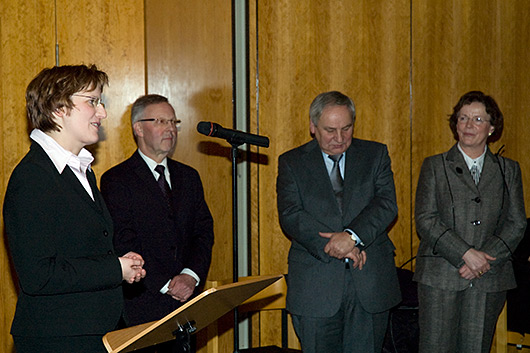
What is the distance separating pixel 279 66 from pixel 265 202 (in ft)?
3.13

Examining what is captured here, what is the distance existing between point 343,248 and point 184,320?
4.84ft

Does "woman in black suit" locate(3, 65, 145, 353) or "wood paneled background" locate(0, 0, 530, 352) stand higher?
"wood paneled background" locate(0, 0, 530, 352)

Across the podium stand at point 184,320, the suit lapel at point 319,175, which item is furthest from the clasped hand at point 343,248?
the podium stand at point 184,320

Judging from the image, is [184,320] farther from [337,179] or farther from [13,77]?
[13,77]

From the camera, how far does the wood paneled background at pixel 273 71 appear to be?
4020mm

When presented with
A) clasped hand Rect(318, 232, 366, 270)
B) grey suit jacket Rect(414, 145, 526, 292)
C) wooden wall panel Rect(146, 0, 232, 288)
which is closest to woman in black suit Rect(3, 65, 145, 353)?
clasped hand Rect(318, 232, 366, 270)

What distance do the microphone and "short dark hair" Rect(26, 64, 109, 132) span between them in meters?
0.51

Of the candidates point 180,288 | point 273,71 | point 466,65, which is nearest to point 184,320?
point 180,288

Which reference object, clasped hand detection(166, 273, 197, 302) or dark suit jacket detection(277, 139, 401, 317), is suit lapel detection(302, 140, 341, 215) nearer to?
dark suit jacket detection(277, 139, 401, 317)

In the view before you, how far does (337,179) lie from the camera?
3.60m

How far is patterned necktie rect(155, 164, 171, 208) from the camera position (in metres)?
3.54

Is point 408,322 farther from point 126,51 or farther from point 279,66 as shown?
point 126,51

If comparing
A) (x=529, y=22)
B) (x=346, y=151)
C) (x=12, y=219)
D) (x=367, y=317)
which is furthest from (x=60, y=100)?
(x=529, y=22)

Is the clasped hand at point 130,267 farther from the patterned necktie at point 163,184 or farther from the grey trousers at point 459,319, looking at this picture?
the grey trousers at point 459,319
